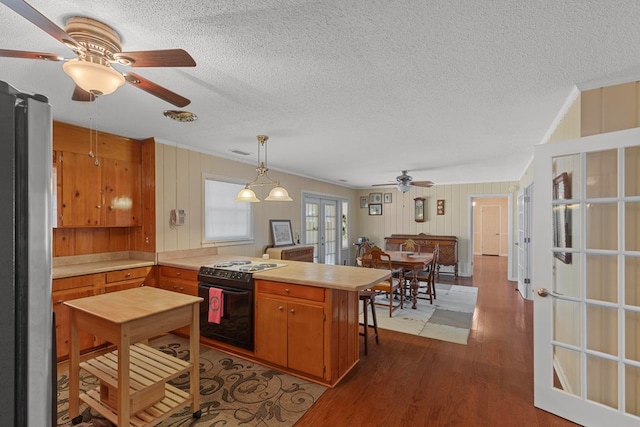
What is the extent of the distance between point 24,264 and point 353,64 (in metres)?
1.81

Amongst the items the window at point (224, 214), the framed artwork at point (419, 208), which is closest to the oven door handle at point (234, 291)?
the window at point (224, 214)

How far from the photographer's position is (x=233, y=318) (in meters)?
3.03

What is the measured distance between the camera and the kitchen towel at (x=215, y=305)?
3041 millimetres

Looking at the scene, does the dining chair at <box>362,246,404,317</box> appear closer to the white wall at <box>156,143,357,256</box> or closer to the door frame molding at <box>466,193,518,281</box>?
the white wall at <box>156,143,357,256</box>

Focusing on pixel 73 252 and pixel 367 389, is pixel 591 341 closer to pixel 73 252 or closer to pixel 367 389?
pixel 367 389

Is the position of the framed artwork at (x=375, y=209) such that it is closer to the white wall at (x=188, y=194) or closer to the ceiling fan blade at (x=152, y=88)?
the white wall at (x=188, y=194)

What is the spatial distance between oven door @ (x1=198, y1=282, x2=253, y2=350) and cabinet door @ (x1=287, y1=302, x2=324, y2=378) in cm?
49

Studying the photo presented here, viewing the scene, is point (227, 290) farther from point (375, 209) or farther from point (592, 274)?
point (375, 209)

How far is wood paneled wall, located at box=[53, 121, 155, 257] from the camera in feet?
10.5

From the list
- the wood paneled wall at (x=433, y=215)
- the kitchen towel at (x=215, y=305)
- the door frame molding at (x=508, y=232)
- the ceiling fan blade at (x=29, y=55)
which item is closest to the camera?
the ceiling fan blade at (x=29, y=55)

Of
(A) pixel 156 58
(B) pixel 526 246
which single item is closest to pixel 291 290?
(A) pixel 156 58

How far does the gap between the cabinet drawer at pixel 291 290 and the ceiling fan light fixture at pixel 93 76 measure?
6.28 feet

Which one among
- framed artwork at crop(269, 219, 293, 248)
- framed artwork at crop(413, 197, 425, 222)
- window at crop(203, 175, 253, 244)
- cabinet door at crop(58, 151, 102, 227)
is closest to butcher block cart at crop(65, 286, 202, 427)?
cabinet door at crop(58, 151, 102, 227)

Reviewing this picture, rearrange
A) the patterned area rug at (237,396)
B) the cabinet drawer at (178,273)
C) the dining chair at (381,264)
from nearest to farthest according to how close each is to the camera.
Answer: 1. the patterned area rug at (237,396)
2. the cabinet drawer at (178,273)
3. the dining chair at (381,264)
